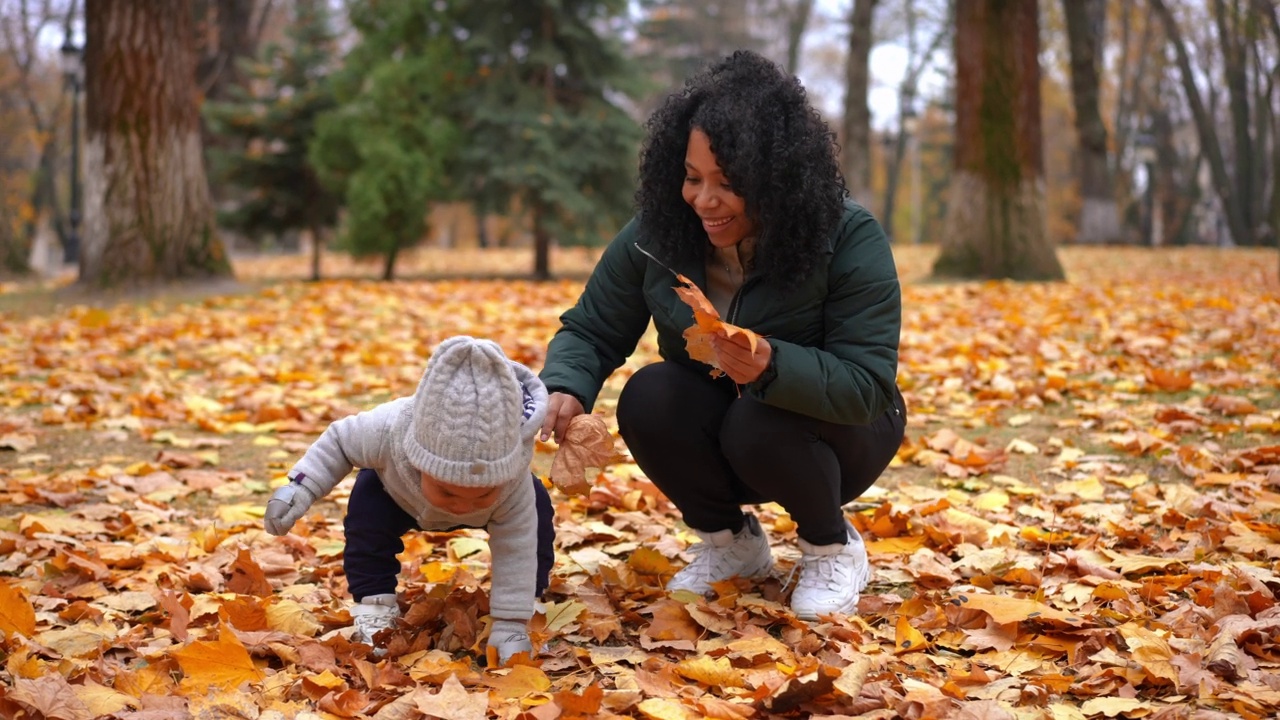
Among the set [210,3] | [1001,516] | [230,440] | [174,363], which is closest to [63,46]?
[210,3]

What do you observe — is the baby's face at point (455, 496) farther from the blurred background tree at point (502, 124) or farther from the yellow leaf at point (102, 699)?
the blurred background tree at point (502, 124)

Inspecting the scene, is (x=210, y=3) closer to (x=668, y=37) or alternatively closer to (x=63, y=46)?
(x=63, y=46)

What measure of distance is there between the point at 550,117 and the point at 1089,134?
10.8m

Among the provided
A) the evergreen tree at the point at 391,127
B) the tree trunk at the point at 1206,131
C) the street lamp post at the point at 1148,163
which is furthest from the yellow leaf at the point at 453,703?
the street lamp post at the point at 1148,163

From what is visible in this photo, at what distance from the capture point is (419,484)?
2.25 m

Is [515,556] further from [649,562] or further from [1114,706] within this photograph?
[1114,706]

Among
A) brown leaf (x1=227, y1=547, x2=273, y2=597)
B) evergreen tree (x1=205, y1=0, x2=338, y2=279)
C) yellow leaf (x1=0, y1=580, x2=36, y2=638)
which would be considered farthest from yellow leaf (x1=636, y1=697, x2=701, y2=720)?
evergreen tree (x1=205, y1=0, x2=338, y2=279)

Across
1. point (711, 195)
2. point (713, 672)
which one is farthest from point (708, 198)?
point (713, 672)

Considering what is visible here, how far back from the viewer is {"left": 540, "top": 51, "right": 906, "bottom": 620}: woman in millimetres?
2416

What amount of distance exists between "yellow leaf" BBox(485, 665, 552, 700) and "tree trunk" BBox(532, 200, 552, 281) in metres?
11.6

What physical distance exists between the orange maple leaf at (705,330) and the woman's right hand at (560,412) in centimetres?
35

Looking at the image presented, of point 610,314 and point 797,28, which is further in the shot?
point 797,28

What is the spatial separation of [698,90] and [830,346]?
653mm

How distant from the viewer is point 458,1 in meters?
13.6
